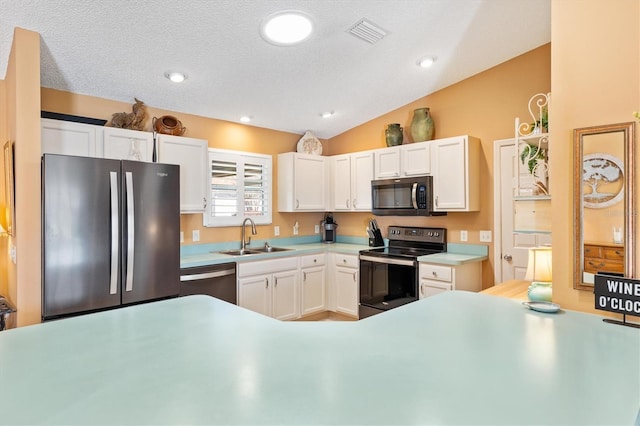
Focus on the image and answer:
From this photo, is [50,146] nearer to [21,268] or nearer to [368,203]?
[21,268]

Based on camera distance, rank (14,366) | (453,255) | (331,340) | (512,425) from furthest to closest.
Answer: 1. (453,255)
2. (331,340)
3. (14,366)
4. (512,425)

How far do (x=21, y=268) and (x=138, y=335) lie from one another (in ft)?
5.41

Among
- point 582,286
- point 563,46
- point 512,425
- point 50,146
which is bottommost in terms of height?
point 512,425

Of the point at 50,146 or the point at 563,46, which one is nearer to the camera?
the point at 563,46

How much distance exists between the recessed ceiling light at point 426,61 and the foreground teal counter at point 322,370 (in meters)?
2.57

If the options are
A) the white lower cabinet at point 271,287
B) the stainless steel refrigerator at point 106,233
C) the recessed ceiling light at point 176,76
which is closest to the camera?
the stainless steel refrigerator at point 106,233

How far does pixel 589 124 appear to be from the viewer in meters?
1.55

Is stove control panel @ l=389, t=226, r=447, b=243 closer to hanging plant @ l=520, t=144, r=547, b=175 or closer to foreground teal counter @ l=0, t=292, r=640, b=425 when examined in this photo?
hanging plant @ l=520, t=144, r=547, b=175

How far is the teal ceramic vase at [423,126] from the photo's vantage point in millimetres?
3943

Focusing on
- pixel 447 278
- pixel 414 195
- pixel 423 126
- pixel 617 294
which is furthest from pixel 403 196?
pixel 617 294

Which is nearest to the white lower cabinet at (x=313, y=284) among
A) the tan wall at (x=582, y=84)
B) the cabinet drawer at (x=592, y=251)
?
the tan wall at (x=582, y=84)

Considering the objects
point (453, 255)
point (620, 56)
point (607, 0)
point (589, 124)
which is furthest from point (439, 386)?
point (453, 255)

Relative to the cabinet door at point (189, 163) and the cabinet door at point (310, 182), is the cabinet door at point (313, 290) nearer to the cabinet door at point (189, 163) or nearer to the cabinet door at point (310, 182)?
the cabinet door at point (310, 182)

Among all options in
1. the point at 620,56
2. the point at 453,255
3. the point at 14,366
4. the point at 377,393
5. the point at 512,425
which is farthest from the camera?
the point at 453,255
